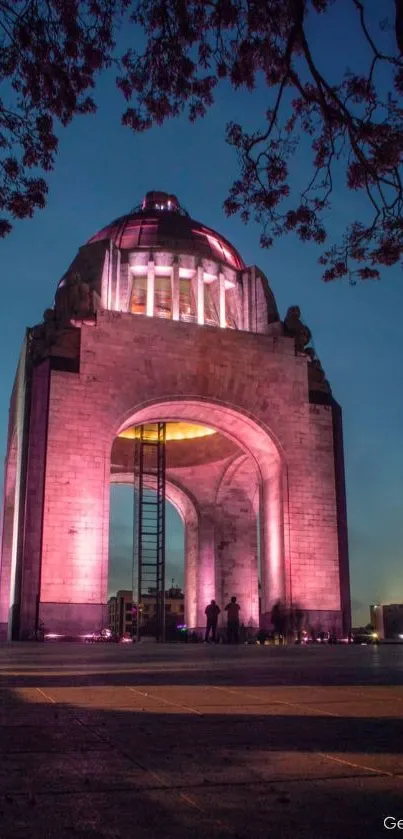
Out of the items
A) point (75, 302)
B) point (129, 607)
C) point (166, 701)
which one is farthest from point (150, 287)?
point (129, 607)

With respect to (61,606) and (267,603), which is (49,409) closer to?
(61,606)

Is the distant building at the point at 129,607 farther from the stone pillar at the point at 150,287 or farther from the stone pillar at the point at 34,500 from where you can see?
the stone pillar at the point at 34,500

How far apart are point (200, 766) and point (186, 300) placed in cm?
2676

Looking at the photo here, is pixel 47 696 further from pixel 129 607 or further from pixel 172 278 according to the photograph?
pixel 129 607

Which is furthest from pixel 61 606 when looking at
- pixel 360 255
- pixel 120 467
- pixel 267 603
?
pixel 360 255

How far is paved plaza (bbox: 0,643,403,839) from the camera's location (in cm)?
150

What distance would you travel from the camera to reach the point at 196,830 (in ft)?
4.75

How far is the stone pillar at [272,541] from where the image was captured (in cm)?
2372

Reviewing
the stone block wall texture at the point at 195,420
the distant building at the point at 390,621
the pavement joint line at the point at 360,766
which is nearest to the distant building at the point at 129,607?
the distant building at the point at 390,621

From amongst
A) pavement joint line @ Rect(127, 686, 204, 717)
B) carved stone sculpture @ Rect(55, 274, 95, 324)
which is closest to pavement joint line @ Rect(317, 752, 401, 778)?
pavement joint line @ Rect(127, 686, 204, 717)

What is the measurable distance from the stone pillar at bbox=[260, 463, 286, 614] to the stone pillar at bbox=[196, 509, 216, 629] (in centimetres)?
745

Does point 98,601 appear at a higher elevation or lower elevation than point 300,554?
lower

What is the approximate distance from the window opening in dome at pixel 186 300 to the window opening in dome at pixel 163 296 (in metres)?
0.47

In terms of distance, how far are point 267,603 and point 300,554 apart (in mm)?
2345
